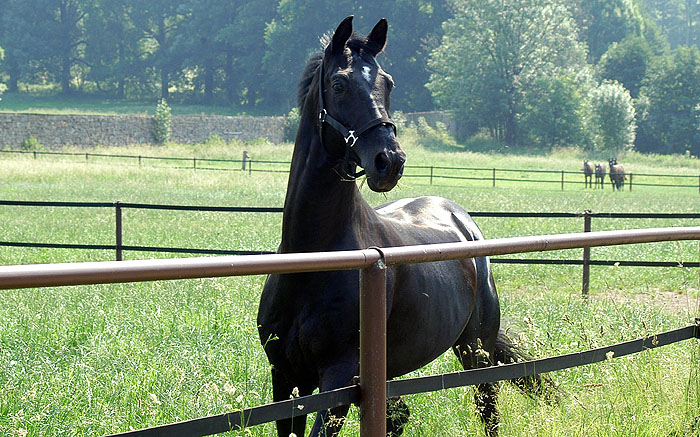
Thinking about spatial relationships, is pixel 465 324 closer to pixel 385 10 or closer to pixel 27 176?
pixel 27 176

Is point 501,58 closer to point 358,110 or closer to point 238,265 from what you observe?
point 358,110

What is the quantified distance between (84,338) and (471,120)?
2545 inches

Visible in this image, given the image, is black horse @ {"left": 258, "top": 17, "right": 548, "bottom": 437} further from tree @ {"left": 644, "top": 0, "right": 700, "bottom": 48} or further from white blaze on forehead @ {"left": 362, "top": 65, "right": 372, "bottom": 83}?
tree @ {"left": 644, "top": 0, "right": 700, "bottom": 48}

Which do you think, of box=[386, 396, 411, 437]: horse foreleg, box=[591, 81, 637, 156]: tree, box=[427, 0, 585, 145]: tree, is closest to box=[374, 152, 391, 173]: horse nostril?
box=[386, 396, 411, 437]: horse foreleg

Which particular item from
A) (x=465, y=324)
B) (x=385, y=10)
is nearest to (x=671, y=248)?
(x=465, y=324)

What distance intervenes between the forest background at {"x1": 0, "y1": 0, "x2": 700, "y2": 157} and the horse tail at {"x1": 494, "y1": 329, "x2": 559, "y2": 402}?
184 feet

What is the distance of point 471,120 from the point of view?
2707 inches

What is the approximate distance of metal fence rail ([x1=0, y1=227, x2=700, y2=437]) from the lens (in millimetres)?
1767

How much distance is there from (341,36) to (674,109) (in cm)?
7223

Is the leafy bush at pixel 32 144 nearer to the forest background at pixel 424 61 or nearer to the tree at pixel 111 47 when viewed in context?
the forest background at pixel 424 61

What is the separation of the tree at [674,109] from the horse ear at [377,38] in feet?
229

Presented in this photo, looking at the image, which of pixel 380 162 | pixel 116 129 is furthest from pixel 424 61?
pixel 380 162

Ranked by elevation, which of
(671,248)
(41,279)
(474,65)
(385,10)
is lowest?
(671,248)

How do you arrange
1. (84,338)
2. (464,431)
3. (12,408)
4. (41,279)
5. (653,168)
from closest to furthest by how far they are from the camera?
1. (41,279)
2. (464,431)
3. (12,408)
4. (84,338)
5. (653,168)
